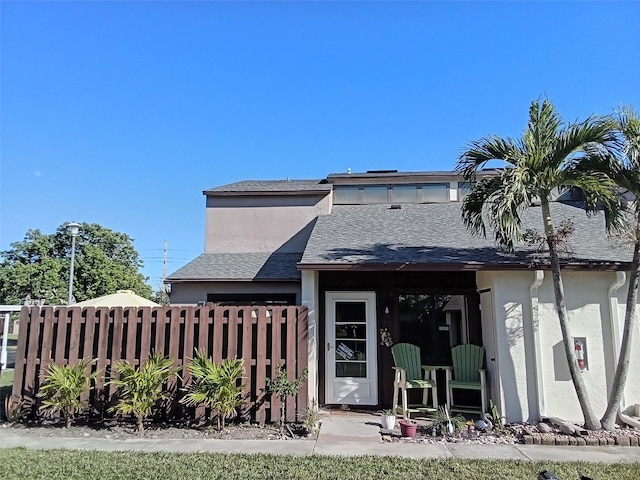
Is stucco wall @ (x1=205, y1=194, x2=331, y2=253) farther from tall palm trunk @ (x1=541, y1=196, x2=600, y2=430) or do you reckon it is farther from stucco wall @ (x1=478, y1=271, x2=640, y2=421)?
tall palm trunk @ (x1=541, y1=196, x2=600, y2=430)

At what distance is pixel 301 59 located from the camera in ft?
34.7

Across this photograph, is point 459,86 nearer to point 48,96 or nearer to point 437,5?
point 437,5

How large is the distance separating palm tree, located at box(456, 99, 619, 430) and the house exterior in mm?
598

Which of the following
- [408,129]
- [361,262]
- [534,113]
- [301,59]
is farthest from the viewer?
[408,129]

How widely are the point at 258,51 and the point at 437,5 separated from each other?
14.8 feet

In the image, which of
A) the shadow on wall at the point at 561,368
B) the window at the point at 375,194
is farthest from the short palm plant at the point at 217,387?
the window at the point at 375,194

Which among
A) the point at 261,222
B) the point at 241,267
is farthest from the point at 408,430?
the point at 261,222

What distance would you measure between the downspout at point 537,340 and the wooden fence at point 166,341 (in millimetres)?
3974

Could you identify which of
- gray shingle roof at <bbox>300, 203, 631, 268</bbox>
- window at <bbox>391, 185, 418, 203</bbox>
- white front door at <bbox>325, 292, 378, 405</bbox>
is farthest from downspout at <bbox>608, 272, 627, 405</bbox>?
window at <bbox>391, 185, 418, 203</bbox>

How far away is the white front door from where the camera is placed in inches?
317

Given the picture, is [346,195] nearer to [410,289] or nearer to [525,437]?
[410,289]

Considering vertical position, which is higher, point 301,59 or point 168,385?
point 301,59

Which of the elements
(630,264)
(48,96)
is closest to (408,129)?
(630,264)

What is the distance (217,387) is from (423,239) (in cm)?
530
